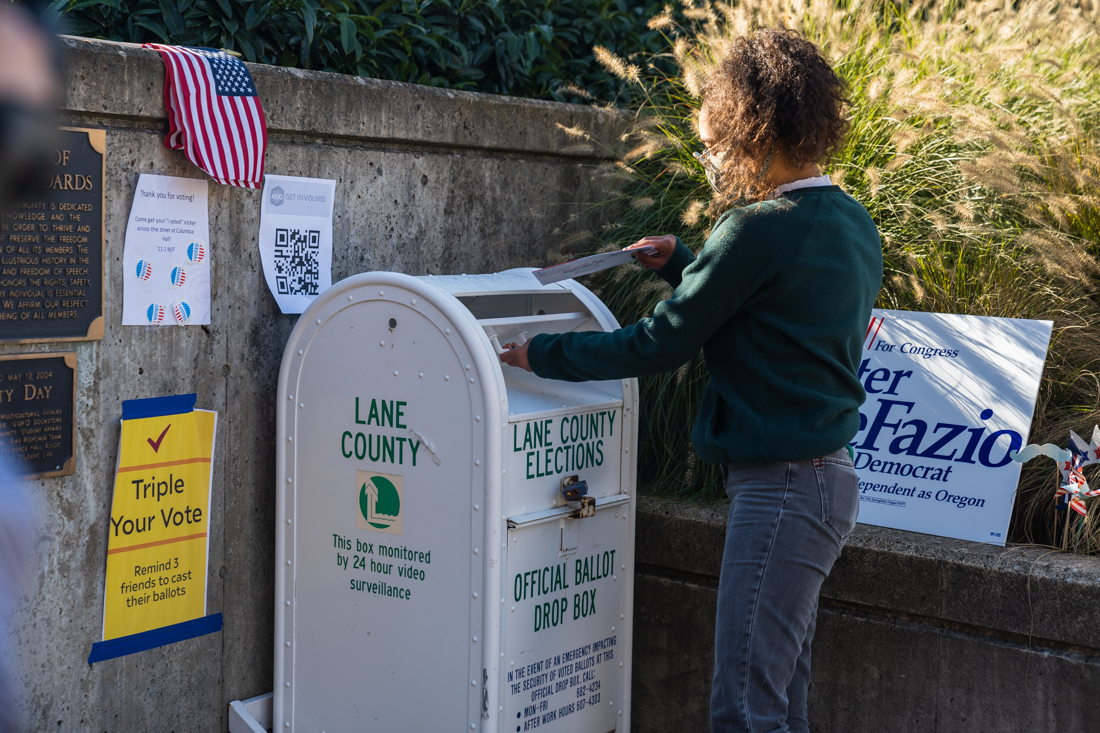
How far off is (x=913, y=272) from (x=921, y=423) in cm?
60

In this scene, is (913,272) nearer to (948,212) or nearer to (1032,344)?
(948,212)

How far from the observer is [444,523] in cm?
259

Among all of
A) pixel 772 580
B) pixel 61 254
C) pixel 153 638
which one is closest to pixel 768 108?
pixel 772 580

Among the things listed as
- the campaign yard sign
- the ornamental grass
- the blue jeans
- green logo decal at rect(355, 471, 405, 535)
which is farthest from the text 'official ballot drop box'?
the campaign yard sign

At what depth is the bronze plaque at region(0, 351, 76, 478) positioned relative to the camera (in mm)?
2502

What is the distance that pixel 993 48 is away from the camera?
3756 mm

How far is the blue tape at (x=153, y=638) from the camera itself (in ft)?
9.02

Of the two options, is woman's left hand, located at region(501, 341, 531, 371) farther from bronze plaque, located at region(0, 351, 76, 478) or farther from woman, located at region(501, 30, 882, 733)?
bronze plaque, located at region(0, 351, 76, 478)

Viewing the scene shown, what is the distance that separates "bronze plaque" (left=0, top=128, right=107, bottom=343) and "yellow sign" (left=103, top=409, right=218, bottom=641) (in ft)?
1.11

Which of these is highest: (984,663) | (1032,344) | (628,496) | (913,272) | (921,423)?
(913,272)

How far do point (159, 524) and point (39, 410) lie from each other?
476 millimetres

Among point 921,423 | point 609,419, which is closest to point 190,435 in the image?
point 609,419

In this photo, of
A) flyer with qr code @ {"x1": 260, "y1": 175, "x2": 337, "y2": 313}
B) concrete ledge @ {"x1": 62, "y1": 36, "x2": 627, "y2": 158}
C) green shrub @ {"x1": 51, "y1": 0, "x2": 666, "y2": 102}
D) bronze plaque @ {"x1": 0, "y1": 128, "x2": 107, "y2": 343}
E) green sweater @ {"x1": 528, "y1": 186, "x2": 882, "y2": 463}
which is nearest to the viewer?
green sweater @ {"x1": 528, "y1": 186, "x2": 882, "y2": 463}

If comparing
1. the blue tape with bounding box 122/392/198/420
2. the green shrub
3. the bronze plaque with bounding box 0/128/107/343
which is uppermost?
the green shrub
